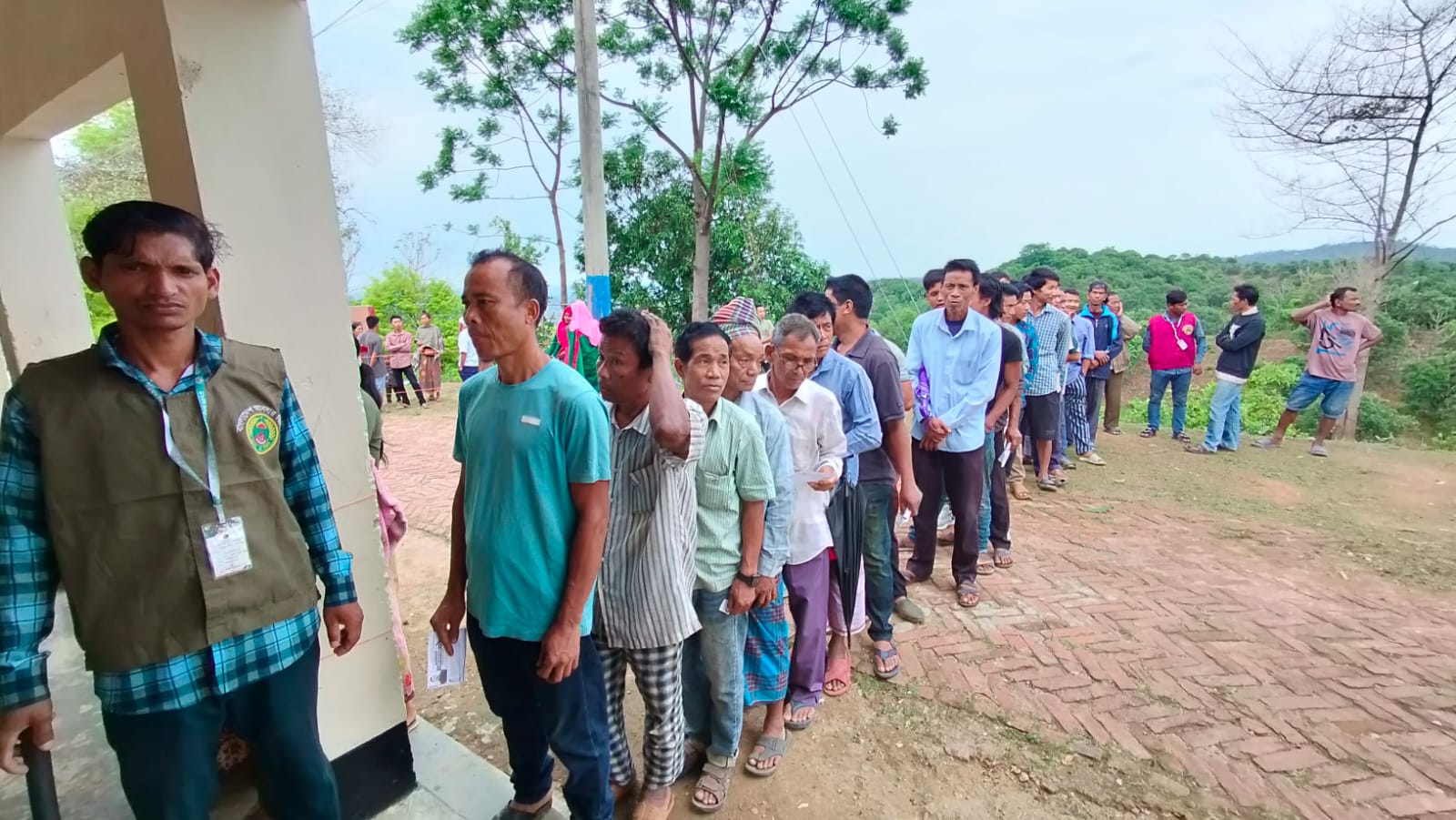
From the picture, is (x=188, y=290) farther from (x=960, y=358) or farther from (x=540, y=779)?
(x=960, y=358)

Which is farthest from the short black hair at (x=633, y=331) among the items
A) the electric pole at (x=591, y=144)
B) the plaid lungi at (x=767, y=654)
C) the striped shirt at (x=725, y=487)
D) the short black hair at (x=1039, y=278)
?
the electric pole at (x=591, y=144)

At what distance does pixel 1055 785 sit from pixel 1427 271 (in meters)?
21.2

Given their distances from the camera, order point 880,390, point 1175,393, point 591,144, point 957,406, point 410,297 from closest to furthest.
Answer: point 880,390
point 957,406
point 591,144
point 1175,393
point 410,297

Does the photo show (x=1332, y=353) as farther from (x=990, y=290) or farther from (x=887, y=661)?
(x=887, y=661)

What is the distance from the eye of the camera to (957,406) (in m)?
3.59

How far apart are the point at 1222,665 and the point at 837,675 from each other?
1.84 m

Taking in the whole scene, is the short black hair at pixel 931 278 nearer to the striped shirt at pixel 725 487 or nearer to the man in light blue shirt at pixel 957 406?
the man in light blue shirt at pixel 957 406

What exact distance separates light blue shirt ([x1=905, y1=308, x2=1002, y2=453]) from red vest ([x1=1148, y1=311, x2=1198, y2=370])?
17.3 feet

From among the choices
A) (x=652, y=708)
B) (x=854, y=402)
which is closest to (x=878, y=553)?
(x=854, y=402)

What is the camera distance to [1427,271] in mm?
16141

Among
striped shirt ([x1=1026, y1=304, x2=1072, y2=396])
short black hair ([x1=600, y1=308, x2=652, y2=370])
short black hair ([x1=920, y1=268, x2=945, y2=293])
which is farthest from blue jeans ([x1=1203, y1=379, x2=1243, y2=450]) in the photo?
short black hair ([x1=600, y1=308, x2=652, y2=370])

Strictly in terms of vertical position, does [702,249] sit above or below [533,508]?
above

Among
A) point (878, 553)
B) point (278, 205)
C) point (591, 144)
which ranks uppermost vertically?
point (591, 144)

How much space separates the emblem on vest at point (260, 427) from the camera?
1.46m
